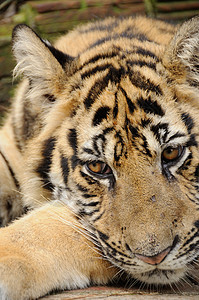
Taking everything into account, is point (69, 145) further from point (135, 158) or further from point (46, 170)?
point (135, 158)

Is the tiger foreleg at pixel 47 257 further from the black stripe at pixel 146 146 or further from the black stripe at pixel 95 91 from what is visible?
the black stripe at pixel 95 91

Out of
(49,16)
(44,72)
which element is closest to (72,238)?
(44,72)

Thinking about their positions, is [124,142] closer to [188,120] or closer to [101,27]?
[188,120]

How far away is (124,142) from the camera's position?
2877 millimetres

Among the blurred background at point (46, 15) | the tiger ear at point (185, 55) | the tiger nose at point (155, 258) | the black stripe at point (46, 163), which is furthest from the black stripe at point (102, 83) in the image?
the blurred background at point (46, 15)

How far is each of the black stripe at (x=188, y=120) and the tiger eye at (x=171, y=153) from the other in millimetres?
153

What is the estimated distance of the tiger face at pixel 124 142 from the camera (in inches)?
106

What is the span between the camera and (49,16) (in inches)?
265

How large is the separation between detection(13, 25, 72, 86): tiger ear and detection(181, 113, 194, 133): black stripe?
90 cm

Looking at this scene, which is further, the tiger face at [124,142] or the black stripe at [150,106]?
the black stripe at [150,106]

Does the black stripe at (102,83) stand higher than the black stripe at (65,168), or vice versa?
the black stripe at (102,83)

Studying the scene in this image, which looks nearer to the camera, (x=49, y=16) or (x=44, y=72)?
(x=44, y=72)

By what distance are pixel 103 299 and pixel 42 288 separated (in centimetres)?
35

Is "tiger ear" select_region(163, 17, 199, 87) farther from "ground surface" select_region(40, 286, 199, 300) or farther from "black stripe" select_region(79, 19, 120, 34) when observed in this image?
"ground surface" select_region(40, 286, 199, 300)
